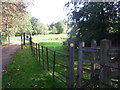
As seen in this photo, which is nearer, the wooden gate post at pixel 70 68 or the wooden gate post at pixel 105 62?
the wooden gate post at pixel 105 62

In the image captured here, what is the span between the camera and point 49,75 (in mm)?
5121

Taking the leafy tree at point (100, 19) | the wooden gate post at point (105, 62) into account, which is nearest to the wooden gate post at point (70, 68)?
the wooden gate post at point (105, 62)

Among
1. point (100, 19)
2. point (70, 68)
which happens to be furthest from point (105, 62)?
point (100, 19)

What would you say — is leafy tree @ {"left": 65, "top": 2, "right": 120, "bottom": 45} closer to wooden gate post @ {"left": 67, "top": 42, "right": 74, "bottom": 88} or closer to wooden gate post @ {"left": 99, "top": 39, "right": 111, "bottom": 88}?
wooden gate post @ {"left": 67, "top": 42, "right": 74, "bottom": 88}

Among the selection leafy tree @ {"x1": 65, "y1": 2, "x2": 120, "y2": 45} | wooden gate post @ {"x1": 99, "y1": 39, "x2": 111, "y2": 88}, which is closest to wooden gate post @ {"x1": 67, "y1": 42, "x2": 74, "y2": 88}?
wooden gate post @ {"x1": 99, "y1": 39, "x2": 111, "y2": 88}

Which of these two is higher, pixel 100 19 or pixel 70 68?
pixel 100 19

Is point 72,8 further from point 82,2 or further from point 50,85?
point 50,85

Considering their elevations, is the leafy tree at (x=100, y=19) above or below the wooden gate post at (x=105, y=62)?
above

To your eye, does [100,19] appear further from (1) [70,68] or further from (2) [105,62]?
(2) [105,62]

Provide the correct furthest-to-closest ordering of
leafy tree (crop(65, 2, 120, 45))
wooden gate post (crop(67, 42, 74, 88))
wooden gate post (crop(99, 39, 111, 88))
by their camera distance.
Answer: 1. leafy tree (crop(65, 2, 120, 45))
2. wooden gate post (crop(67, 42, 74, 88))
3. wooden gate post (crop(99, 39, 111, 88))

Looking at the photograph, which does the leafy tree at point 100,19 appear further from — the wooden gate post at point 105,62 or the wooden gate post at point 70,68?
the wooden gate post at point 105,62

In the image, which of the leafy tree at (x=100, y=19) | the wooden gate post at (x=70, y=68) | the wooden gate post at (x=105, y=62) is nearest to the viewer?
the wooden gate post at (x=105, y=62)

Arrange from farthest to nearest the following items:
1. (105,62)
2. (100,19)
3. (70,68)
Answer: (100,19), (70,68), (105,62)

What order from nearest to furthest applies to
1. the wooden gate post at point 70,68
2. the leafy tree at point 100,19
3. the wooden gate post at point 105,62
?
the wooden gate post at point 105,62
the wooden gate post at point 70,68
the leafy tree at point 100,19
